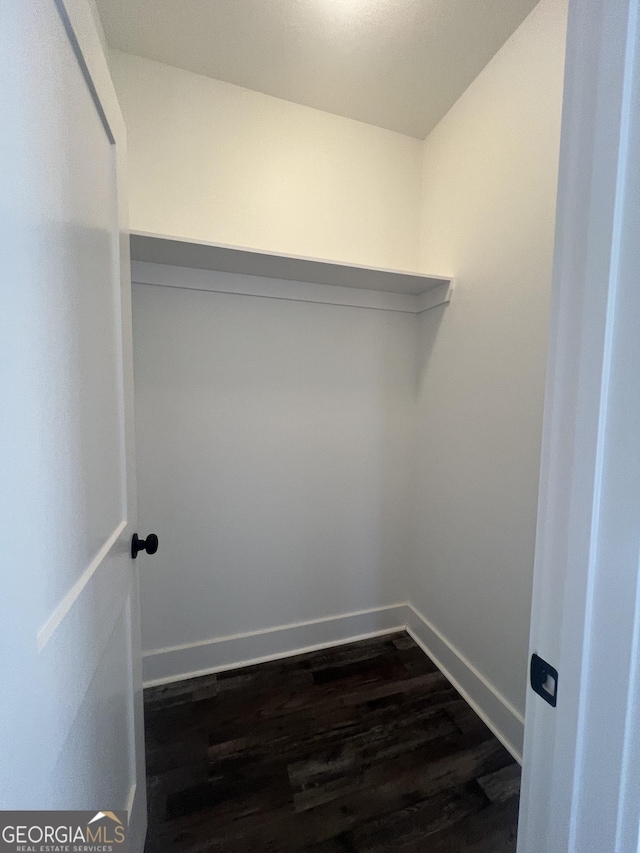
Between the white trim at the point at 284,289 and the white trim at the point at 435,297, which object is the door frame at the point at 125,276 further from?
the white trim at the point at 435,297

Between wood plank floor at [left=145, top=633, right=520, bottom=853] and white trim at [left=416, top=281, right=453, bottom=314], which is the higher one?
white trim at [left=416, top=281, right=453, bottom=314]

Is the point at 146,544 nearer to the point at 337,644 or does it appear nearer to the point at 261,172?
the point at 337,644

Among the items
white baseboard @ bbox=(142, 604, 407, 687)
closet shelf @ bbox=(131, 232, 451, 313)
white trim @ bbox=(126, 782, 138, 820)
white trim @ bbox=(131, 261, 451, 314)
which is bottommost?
white baseboard @ bbox=(142, 604, 407, 687)

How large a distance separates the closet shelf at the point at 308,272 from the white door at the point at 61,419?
0.48 meters

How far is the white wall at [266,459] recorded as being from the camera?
63.1 inches

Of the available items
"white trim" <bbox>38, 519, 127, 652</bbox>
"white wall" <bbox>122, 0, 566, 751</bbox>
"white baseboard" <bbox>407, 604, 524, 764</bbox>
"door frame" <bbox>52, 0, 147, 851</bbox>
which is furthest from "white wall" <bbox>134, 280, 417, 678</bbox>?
"white trim" <bbox>38, 519, 127, 652</bbox>

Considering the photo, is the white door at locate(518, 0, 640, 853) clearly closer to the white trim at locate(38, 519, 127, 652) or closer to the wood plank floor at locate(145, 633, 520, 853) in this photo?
the white trim at locate(38, 519, 127, 652)

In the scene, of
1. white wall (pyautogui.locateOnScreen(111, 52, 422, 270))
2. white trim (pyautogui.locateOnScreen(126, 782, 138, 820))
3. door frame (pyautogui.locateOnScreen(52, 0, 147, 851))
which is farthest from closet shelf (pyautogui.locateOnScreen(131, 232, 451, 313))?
white trim (pyautogui.locateOnScreen(126, 782, 138, 820))

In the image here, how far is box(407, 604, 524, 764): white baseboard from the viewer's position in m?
1.36

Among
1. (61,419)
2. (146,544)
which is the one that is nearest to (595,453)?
(61,419)

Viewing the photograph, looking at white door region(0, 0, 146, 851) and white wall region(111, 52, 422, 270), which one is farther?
white wall region(111, 52, 422, 270)

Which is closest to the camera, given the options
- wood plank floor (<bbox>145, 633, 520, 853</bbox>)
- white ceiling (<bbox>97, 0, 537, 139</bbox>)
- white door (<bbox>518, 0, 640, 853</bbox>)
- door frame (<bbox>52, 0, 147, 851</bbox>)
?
white door (<bbox>518, 0, 640, 853</bbox>)

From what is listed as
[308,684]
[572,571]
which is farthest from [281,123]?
[308,684]

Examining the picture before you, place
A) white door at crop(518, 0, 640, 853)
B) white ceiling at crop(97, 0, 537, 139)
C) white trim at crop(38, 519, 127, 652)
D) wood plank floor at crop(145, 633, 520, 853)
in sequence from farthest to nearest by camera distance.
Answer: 1. white ceiling at crop(97, 0, 537, 139)
2. wood plank floor at crop(145, 633, 520, 853)
3. white trim at crop(38, 519, 127, 652)
4. white door at crop(518, 0, 640, 853)
